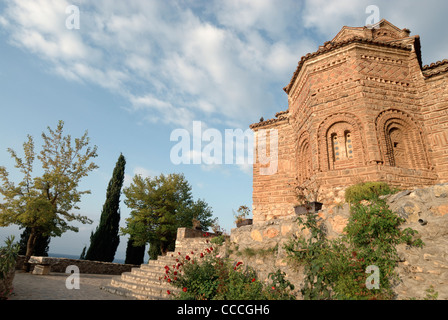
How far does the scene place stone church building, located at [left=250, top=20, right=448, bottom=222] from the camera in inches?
376

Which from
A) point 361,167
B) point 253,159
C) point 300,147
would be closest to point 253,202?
point 253,159

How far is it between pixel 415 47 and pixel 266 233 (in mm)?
11941

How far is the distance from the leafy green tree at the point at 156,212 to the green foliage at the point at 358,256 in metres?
16.1

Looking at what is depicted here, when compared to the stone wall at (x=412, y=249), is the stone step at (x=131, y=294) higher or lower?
lower

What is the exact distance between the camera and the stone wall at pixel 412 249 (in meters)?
4.05

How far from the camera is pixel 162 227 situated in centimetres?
1927

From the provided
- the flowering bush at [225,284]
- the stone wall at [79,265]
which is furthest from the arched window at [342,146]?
the stone wall at [79,265]

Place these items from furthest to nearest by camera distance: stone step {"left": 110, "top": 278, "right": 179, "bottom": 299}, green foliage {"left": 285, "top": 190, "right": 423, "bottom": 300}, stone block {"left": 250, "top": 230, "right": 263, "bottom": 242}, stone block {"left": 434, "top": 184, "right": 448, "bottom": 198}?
stone step {"left": 110, "top": 278, "right": 179, "bottom": 299} → stone block {"left": 250, "top": 230, "right": 263, "bottom": 242} → stone block {"left": 434, "top": 184, "right": 448, "bottom": 198} → green foliage {"left": 285, "top": 190, "right": 423, "bottom": 300}

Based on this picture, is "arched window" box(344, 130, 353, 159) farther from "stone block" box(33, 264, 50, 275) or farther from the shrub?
"stone block" box(33, 264, 50, 275)

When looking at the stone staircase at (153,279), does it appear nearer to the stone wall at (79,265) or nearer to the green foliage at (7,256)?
the green foliage at (7,256)

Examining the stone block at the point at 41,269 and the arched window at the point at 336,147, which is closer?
the arched window at the point at 336,147

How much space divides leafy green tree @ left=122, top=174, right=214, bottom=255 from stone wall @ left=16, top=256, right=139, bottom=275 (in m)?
2.99

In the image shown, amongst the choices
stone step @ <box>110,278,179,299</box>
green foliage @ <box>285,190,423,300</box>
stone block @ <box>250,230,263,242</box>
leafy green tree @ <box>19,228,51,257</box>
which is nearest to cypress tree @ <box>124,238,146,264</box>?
leafy green tree @ <box>19,228,51,257</box>

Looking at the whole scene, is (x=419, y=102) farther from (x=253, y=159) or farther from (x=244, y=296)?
(x=244, y=296)
